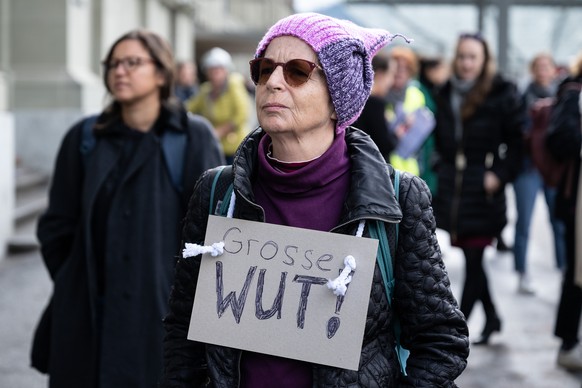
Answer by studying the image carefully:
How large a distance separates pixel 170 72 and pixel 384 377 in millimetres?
2471

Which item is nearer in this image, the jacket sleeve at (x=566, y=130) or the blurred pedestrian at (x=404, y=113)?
the jacket sleeve at (x=566, y=130)

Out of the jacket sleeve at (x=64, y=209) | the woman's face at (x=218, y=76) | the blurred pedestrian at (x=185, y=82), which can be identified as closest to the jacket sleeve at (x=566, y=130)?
the jacket sleeve at (x=64, y=209)

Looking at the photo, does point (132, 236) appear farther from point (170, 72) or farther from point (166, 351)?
point (166, 351)

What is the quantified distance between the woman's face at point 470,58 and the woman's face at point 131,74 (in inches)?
109

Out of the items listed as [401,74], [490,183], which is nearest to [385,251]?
[490,183]

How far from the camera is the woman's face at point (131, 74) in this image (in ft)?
14.4

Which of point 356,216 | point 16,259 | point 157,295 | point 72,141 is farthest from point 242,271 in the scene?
point 16,259

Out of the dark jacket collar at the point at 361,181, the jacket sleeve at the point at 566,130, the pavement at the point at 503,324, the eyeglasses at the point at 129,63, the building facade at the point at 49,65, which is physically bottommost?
the pavement at the point at 503,324

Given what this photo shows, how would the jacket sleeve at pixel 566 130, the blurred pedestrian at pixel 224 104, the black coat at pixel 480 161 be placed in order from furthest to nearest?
the blurred pedestrian at pixel 224 104
the black coat at pixel 480 161
the jacket sleeve at pixel 566 130

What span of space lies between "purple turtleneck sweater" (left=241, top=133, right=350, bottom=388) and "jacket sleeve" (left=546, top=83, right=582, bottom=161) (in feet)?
13.3

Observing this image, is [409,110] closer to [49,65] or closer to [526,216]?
[526,216]

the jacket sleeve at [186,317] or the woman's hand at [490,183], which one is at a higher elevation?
the jacket sleeve at [186,317]

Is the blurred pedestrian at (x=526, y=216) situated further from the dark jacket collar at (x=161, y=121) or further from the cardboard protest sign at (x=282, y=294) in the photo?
the cardboard protest sign at (x=282, y=294)

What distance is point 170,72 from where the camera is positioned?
4578 millimetres
